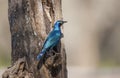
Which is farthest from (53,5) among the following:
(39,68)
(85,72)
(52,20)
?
(85,72)

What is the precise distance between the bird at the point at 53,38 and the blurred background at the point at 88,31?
9.08 m

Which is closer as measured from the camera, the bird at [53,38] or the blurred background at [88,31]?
the bird at [53,38]

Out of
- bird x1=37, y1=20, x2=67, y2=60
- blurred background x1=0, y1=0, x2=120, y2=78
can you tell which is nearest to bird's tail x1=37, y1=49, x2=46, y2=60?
bird x1=37, y1=20, x2=67, y2=60

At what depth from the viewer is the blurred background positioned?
1417 centimetres

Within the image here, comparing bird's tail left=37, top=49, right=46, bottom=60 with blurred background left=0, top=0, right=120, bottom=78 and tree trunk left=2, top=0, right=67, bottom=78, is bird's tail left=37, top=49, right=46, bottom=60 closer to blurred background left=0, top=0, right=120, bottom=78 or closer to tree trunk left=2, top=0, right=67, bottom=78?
tree trunk left=2, top=0, right=67, bottom=78

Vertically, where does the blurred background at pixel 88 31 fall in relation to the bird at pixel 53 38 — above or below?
below

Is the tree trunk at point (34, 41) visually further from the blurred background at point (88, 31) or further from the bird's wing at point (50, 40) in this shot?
the blurred background at point (88, 31)

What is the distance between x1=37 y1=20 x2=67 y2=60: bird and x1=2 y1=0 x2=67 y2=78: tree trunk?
0.04m

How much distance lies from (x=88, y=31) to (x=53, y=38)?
9.88m

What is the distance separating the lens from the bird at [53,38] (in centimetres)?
476

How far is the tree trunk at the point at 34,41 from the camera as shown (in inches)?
191

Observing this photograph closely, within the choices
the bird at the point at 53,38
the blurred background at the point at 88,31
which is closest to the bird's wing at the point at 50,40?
the bird at the point at 53,38

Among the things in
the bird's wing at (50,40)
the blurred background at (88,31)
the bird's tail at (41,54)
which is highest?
the bird's wing at (50,40)

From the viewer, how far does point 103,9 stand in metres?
14.4
